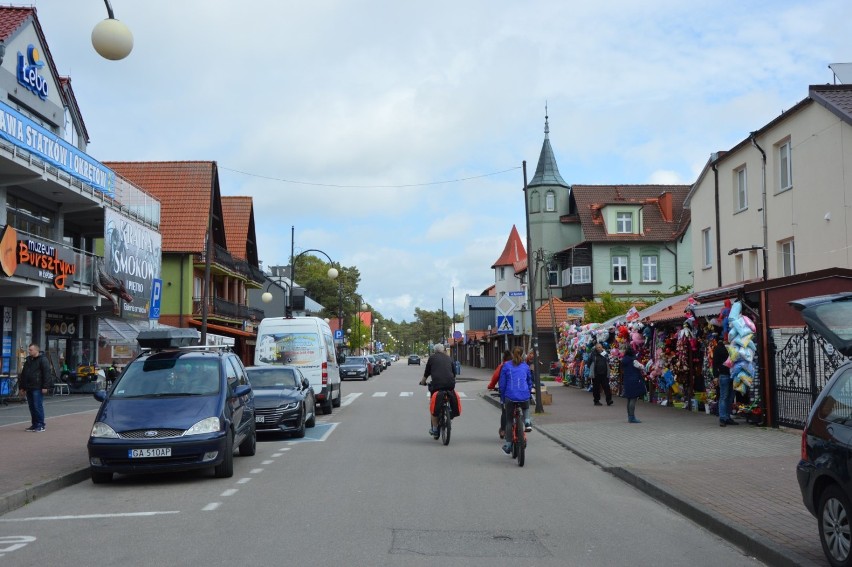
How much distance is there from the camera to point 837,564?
19.5ft

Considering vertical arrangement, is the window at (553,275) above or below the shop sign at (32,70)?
below

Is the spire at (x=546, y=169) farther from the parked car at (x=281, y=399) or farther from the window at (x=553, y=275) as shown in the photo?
the parked car at (x=281, y=399)

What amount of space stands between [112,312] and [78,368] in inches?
94.4

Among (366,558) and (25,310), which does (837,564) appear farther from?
(25,310)

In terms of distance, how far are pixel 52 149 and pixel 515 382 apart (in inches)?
729

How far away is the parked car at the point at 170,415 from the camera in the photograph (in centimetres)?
1067

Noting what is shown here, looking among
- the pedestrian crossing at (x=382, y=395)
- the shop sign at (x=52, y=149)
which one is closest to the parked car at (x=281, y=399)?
the shop sign at (x=52, y=149)

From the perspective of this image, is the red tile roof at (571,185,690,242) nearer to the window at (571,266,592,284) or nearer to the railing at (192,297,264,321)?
the window at (571,266,592,284)

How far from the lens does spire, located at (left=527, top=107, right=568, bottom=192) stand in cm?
5981

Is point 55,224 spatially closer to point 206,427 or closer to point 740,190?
point 206,427

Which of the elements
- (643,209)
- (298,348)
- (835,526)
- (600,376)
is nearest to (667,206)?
(643,209)

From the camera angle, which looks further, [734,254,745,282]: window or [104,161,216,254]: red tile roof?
[104,161,216,254]: red tile roof

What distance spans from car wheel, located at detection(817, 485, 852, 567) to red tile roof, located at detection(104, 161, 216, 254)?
38.8 metres

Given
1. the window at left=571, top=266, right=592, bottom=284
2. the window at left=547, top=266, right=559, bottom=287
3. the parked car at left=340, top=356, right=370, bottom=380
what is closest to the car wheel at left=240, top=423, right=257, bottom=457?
the parked car at left=340, top=356, right=370, bottom=380
